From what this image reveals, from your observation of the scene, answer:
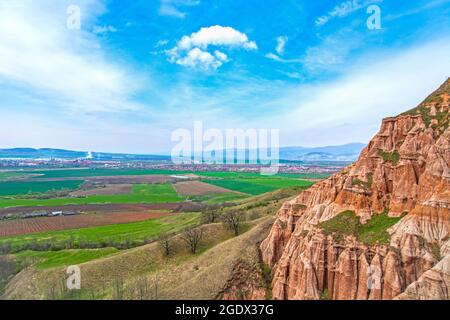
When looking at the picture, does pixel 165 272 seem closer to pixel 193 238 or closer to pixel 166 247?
pixel 166 247

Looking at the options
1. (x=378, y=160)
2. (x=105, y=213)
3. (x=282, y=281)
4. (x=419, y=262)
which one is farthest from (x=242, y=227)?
(x=105, y=213)

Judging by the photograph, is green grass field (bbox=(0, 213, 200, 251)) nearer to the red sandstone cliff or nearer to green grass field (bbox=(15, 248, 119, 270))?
green grass field (bbox=(15, 248, 119, 270))

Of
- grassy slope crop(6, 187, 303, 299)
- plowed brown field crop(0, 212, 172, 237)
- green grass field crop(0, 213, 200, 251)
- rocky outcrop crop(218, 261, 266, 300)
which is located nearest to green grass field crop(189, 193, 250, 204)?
plowed brown field crop(0, 212, 172, 237)

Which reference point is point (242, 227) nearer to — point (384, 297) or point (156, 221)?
point (384, 297)

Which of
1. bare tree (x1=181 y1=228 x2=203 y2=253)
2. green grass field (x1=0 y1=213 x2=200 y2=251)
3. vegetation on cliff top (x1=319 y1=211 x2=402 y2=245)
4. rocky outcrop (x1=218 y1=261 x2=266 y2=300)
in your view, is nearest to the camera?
vegetation on cliff top (x1=319 y1=211 x2=402 y2=245)

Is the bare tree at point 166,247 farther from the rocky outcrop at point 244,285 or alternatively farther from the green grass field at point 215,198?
the green grass field at point 215,198
